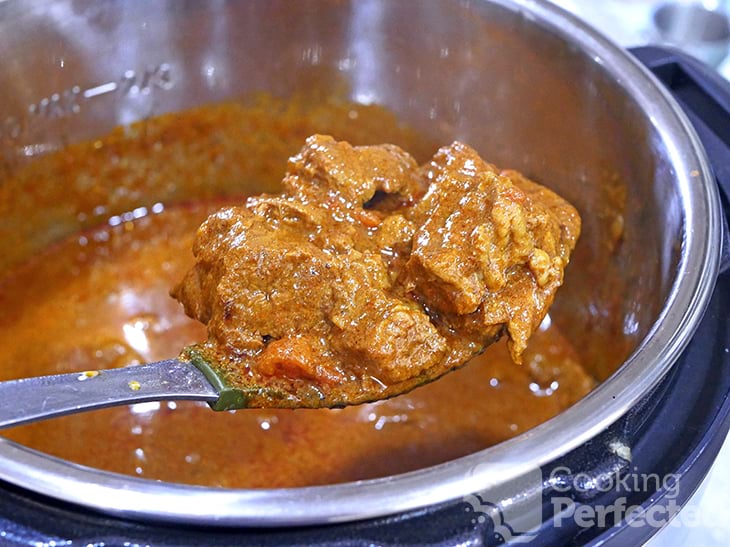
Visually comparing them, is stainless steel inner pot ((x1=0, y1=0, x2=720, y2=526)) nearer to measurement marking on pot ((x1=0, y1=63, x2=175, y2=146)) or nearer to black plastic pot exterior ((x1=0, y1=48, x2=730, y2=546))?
measurement marking on pot ((x1=0, y1=63, x2=175, y2=146))

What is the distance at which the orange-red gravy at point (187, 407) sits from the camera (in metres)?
1.46

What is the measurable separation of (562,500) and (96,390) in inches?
22.8

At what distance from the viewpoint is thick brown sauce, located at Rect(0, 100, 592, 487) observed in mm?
1470

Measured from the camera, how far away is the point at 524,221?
1099 millimetres

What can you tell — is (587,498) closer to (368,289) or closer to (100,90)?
(368,289)

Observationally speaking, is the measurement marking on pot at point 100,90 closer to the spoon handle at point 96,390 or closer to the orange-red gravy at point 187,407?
the orange-red gravy at point 187,407

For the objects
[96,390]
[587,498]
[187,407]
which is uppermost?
[587,498]

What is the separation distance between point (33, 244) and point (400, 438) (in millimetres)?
952

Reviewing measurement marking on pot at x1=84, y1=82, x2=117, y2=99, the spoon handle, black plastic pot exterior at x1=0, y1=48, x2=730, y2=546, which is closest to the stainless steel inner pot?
measurement marking on pot at x1=84, y1=82, x2=117, y2=99

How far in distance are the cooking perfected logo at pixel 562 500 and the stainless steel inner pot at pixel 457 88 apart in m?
0.23

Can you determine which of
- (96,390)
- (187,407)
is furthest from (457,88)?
(96,390)

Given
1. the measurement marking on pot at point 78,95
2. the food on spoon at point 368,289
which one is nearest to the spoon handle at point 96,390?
the food on spoon at point 368,289

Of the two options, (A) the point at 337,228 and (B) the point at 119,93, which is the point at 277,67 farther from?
(A) the point at 337,228

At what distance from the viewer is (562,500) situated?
0.87m
